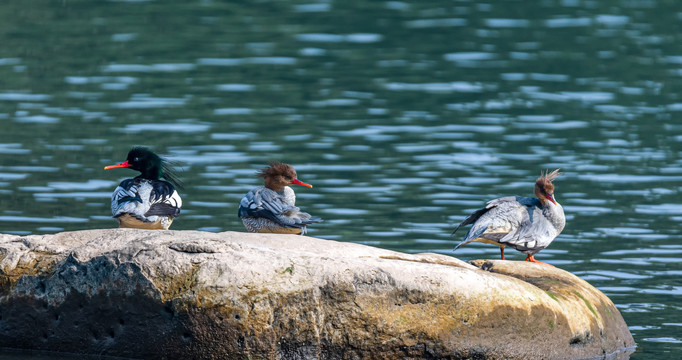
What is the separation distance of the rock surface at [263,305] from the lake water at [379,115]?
1905 millimetres

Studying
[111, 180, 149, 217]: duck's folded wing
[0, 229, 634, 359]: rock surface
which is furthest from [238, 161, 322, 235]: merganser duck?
[0, 229, 634, 359]: rock surface

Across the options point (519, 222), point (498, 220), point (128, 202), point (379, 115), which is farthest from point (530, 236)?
point (379, 115)

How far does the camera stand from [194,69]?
23953 mm

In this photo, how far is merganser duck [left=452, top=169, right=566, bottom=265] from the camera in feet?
35.2

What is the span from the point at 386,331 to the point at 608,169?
916cm

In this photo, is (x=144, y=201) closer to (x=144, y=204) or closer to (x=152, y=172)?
(x=144, y=204)

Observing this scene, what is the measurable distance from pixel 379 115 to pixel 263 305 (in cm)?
1194

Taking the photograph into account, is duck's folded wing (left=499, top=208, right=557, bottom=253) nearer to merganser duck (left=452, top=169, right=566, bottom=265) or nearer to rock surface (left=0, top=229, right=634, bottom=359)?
merganser duck (left=452, top=169, right=566, bottom=265)

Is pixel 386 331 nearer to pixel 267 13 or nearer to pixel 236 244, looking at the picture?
pixel 236 244

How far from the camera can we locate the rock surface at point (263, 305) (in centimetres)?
888

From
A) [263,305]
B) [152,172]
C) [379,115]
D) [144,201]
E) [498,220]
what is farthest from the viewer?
[379,115]

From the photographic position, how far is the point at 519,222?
10859mm

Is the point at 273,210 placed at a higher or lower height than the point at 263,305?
higher

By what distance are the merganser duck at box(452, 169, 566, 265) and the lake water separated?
4.16 feet
